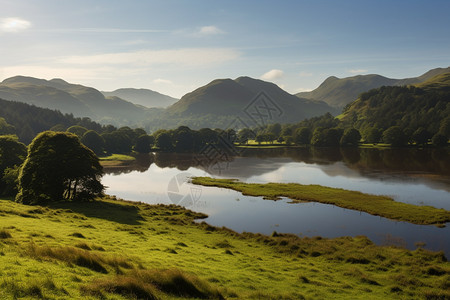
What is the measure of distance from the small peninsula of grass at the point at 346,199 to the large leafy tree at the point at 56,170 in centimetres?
3679

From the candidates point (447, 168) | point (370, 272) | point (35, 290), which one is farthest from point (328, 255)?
point (447, 168)

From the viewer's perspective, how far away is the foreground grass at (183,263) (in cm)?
1590

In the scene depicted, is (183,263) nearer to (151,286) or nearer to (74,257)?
(151,286)

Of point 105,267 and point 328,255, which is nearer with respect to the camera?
point 105,267

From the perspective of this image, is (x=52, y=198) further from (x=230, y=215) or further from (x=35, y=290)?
(x=35, y=290)

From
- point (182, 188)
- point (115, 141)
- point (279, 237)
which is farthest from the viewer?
point (115, 141)

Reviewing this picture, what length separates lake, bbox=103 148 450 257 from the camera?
4795 centimetres

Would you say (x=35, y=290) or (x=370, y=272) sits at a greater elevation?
(x=35, y=290)

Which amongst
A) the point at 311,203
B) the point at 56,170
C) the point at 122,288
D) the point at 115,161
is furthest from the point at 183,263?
the point at 115,161

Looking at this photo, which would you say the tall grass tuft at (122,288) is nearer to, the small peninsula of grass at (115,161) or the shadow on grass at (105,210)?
the shadow on grass at (105,210)

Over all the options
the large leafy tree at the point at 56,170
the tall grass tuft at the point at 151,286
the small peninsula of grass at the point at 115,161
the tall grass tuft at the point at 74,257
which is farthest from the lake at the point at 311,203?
the tall grass tuft at the point at 74,257

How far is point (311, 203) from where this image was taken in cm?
6644

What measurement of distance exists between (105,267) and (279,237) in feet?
95.8

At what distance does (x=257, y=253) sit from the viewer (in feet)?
117
